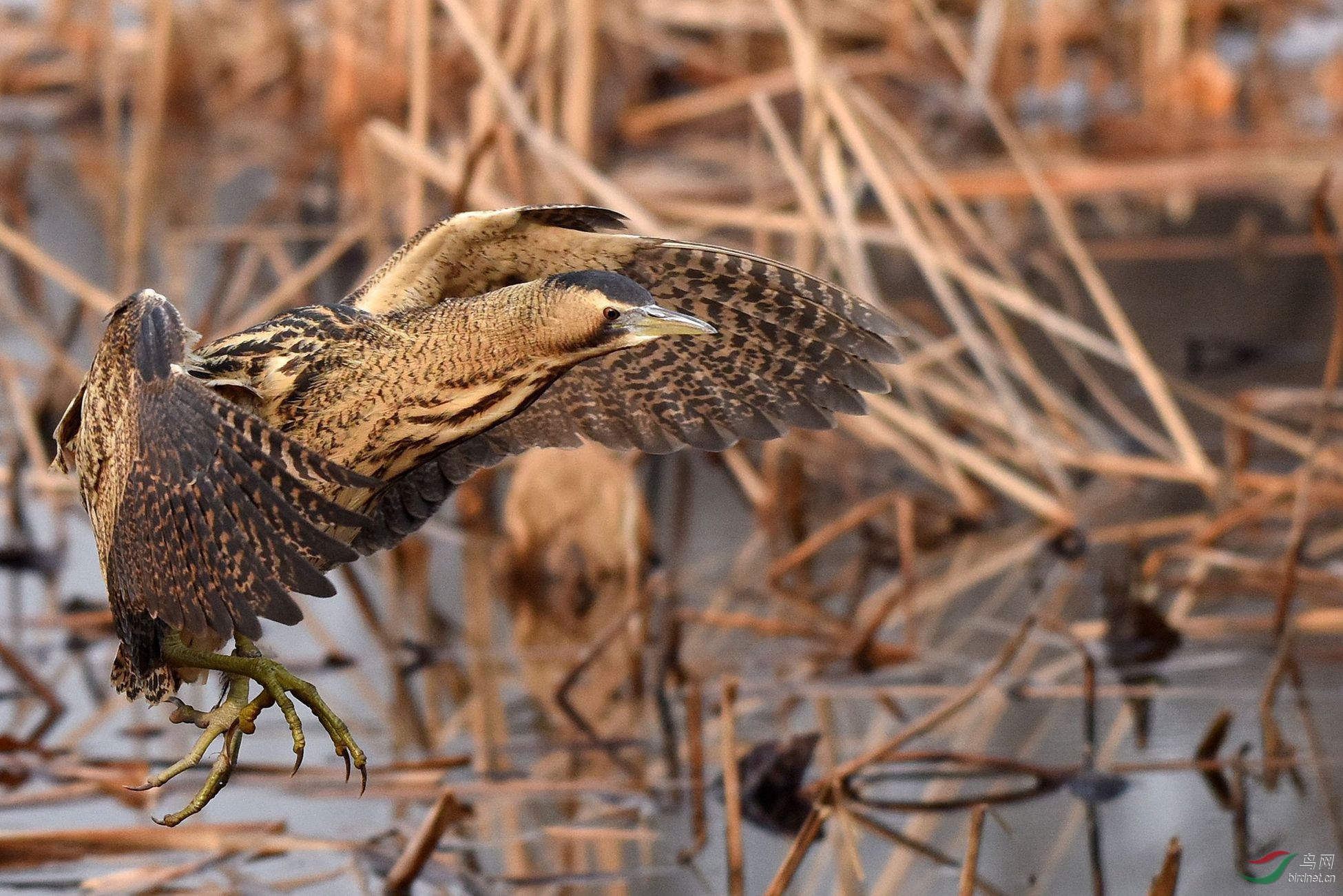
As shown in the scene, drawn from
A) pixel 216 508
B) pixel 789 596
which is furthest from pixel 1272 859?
pixel 216 508

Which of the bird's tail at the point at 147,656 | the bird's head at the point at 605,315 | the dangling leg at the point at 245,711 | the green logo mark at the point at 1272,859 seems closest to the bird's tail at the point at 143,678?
the bird's tail at the point at 147,656

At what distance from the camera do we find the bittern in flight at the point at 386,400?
6.68 ft

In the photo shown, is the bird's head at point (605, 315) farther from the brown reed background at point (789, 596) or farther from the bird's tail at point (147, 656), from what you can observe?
the brown reed background at point (789, 596)

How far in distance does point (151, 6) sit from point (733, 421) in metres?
3.25

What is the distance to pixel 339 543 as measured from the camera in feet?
6.37

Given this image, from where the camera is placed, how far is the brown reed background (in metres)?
3.53

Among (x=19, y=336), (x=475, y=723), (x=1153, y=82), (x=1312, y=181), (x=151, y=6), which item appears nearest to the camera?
(x=475, y=723)

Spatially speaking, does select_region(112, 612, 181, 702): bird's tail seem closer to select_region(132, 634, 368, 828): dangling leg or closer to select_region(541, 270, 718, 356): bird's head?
select_region(132, 634, 368, 828): dangling leg

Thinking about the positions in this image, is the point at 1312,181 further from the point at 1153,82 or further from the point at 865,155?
the point at 865,155

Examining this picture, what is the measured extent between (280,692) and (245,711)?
0.14ft

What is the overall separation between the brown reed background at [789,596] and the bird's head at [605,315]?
0.80 meters

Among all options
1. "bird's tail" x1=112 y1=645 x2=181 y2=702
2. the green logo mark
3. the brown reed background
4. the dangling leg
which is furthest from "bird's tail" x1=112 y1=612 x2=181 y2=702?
the green logo mark

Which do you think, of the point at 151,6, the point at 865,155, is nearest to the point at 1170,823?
the point at 865,155

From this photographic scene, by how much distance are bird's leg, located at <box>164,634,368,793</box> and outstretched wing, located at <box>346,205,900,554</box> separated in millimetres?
382
